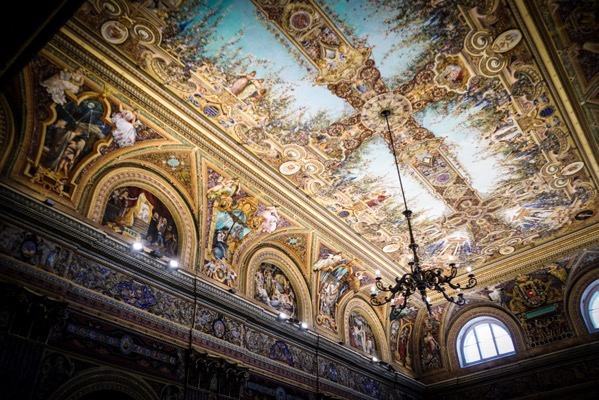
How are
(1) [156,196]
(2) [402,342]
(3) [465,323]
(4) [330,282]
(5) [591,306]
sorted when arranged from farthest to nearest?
(2) [402,342] < (3) [465,323] < (5) [591,306] < (4) [330,282] < (1) [156,196]

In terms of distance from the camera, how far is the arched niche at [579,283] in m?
12.7

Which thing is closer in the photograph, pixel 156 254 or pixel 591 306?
pixel 156 254

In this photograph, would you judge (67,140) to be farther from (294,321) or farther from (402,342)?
(402,342)

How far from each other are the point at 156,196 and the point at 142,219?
0.68 m

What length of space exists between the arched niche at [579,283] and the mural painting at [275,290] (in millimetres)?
8338

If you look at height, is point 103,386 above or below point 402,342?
below

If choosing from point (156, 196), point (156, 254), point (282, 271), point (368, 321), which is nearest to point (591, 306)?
point (368, 321)

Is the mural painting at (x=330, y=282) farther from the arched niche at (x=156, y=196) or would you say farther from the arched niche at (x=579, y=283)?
the arched niche at (x=579, y=283)

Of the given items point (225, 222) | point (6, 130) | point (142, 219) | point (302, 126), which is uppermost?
point (302, 126)

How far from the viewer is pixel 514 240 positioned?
1298 centimetres

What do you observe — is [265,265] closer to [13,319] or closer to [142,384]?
[142,384]

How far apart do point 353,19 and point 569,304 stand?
11.1m

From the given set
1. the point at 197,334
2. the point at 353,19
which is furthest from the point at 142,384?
the point at 353,19

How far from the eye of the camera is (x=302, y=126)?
8930 mm
